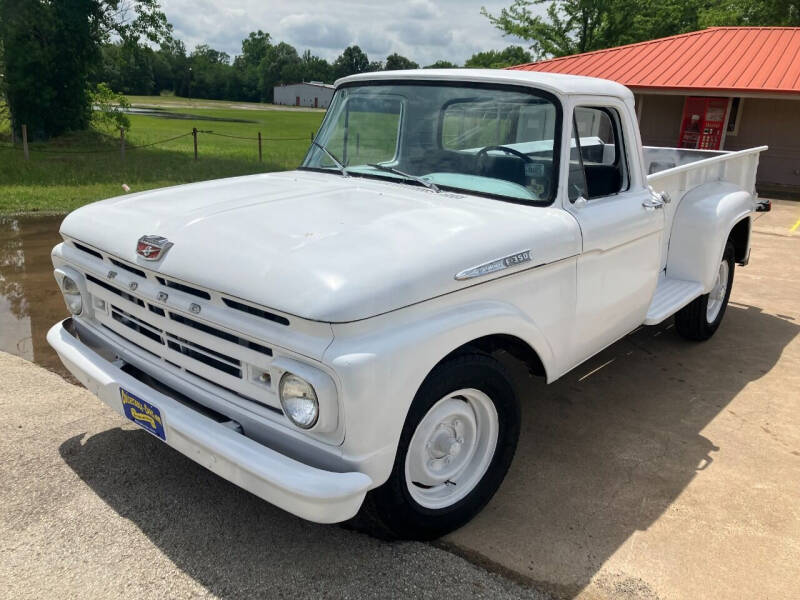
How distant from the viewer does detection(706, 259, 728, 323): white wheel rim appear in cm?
562

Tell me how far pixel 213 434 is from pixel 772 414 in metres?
3.63

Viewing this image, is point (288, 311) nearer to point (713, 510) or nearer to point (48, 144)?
point (713, 510)

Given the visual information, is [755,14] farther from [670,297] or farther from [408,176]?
[408,176]

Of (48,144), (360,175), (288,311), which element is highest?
(360,175)

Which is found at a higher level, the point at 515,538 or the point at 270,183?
the point at 270,183

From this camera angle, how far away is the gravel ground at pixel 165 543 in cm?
266

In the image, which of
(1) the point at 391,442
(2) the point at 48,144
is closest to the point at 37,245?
(1) the point at 391,442

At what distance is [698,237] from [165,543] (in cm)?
403

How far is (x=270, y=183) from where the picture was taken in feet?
12.3

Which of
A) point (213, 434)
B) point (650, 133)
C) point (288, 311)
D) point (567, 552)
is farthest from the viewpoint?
point (650, 133)

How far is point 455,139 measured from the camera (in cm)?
363

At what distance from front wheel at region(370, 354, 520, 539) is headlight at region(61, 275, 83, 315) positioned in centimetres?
182

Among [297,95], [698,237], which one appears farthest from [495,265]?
[297,95]

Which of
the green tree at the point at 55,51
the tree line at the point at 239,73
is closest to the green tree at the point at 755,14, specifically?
the green tree at the point at 55,51
